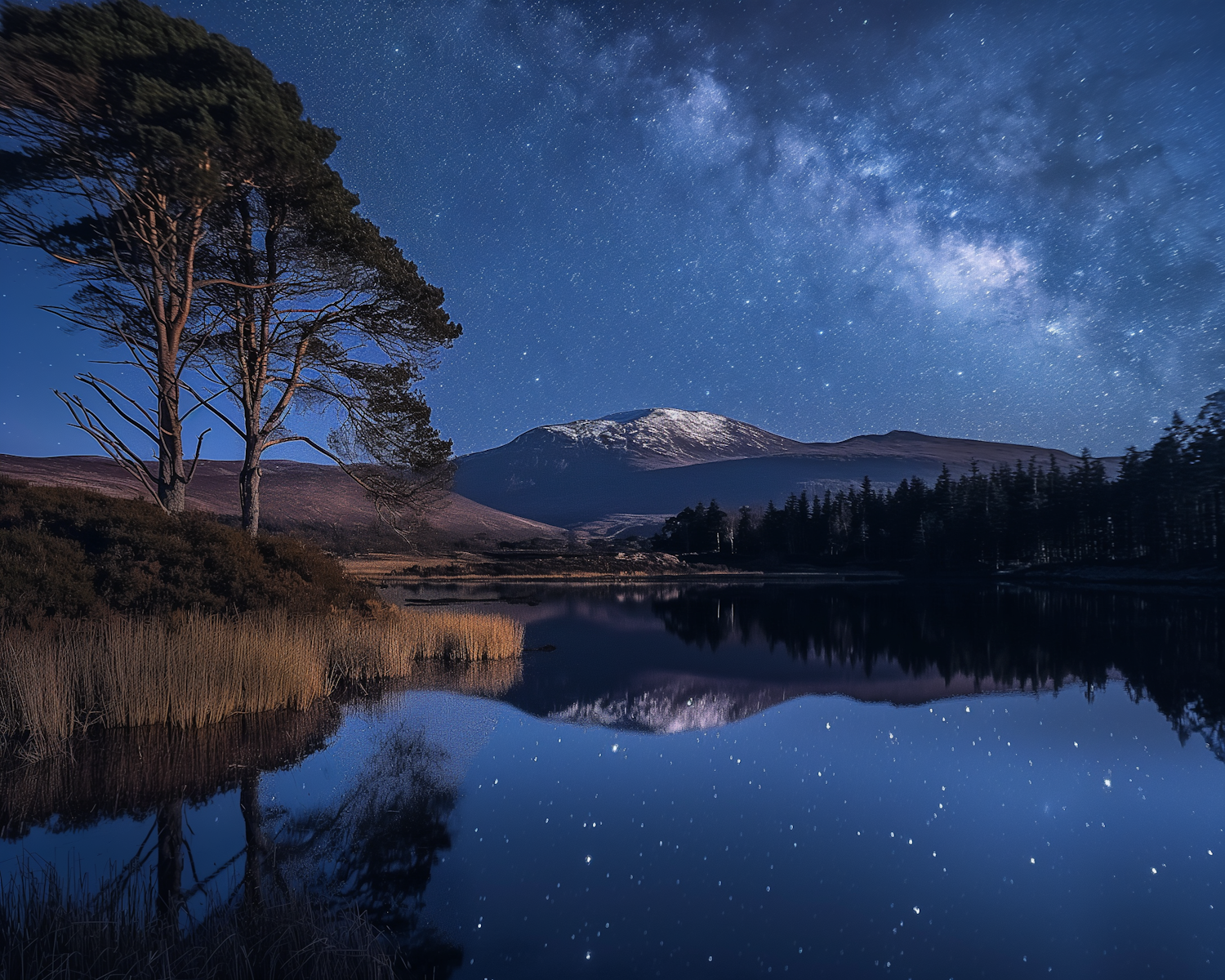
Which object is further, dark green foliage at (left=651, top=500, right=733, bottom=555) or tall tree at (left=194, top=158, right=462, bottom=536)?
dark green foliage at (left=651, top=500, right=733, bottom=555)

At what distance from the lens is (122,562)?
13.0 metres

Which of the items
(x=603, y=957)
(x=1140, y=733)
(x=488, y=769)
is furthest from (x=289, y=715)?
(x=1140, y=733)

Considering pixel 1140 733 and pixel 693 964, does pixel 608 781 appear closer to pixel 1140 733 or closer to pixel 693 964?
pixel 693 964

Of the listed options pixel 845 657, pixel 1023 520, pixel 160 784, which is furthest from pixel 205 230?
pixel 1023 520

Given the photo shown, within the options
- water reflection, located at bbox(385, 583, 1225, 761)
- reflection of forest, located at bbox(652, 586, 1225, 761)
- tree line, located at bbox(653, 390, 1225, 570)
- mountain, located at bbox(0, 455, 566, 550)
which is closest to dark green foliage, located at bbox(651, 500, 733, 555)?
tree line, located at bbox(653, 390, 1225, 570)

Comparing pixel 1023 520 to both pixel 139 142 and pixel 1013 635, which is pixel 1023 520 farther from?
pixel 139 142

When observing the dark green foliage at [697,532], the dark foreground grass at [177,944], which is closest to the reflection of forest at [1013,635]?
the dark foreground grass at [177,944]

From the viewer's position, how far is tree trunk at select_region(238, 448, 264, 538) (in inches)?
672

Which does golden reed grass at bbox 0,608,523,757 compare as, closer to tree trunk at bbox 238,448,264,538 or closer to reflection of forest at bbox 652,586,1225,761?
tree trunk at bbox 238,448,264,538

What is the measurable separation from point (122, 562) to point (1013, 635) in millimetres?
28473

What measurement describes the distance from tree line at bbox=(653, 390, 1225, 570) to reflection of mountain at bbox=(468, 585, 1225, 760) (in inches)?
1375

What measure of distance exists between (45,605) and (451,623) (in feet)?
31.9

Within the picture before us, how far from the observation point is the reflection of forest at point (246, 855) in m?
4.23

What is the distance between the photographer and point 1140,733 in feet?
37.9
